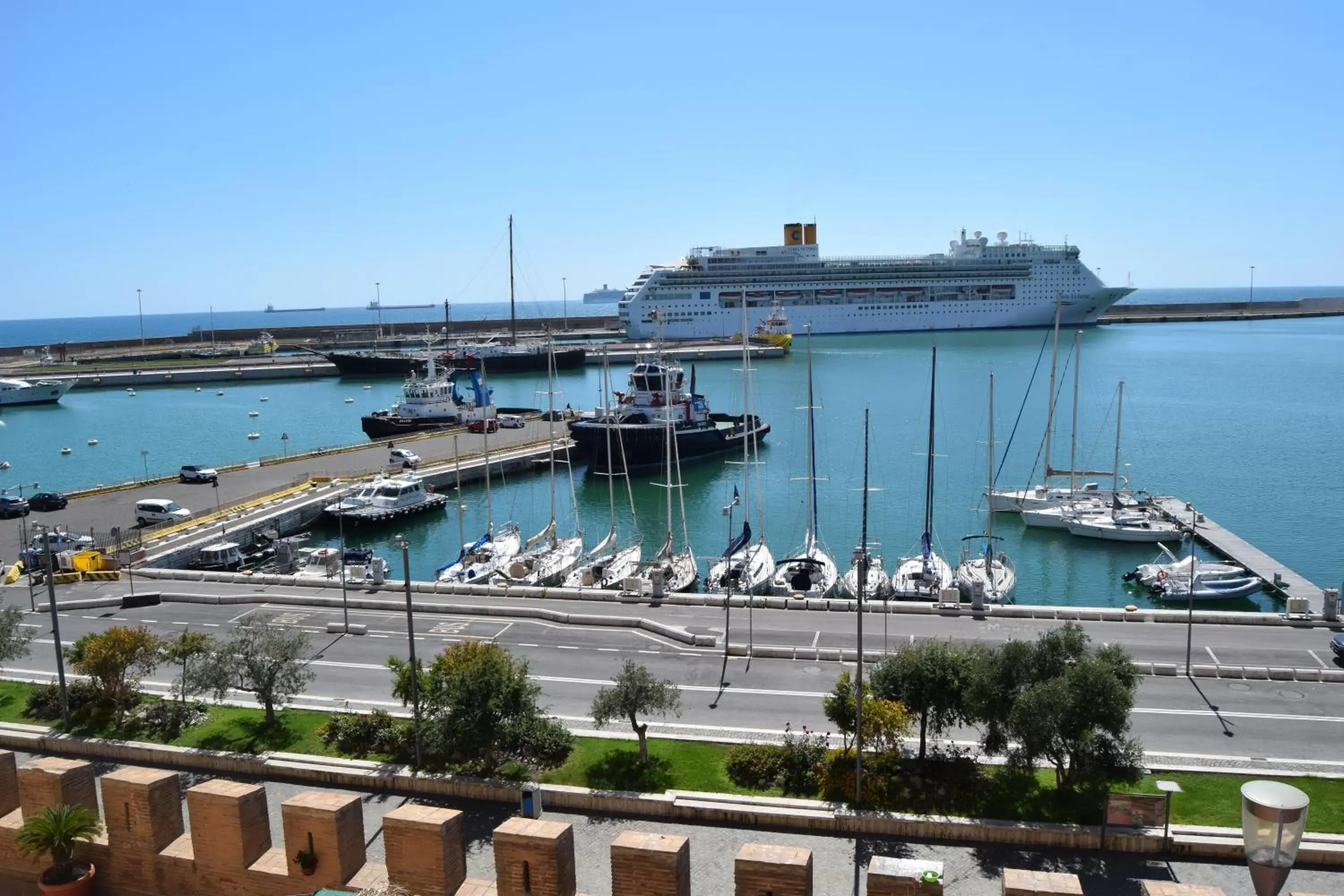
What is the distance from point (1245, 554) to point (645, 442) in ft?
95.5

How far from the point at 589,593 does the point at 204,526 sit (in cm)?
1756

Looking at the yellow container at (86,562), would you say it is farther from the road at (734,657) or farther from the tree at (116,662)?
the tree at (116,662)

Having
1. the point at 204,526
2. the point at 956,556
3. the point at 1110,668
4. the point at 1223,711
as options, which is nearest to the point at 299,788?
the point at 1110,668

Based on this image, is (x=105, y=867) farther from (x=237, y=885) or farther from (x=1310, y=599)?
(x=1310, y=599)

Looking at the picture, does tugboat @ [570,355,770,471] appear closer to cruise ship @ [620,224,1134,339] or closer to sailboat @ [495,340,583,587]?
sailboat @ [495,340,583,587]

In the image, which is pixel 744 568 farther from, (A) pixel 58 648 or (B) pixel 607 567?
(A) pixel 58 648

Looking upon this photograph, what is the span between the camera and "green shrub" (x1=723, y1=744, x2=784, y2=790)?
Answer: 14.0 meters

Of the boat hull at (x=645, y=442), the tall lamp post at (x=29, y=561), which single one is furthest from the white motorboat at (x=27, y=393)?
the tall lamp post at (x=29, y=561)

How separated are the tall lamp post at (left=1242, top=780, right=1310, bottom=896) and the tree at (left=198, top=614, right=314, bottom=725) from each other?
1393 centimetres

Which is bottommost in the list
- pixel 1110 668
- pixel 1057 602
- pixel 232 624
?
pixel 1057 602

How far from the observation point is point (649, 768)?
14.4 metres

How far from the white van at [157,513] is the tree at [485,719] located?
83.9 ft

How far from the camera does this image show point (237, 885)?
34.2 ft

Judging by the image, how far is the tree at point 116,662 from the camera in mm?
16422
